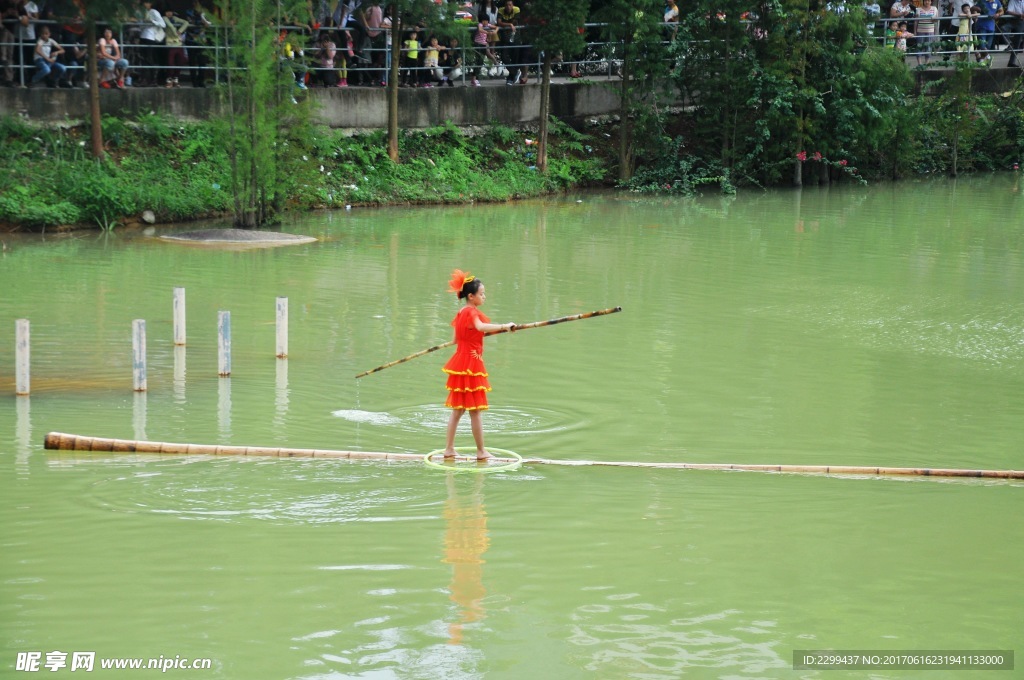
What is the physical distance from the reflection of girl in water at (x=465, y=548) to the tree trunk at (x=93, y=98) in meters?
18.7

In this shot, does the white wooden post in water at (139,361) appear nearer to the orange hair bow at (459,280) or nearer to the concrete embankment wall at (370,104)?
the orange hair bow at (459,280)

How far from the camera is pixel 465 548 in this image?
29.4 feet

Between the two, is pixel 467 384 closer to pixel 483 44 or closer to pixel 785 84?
pixel 483 44

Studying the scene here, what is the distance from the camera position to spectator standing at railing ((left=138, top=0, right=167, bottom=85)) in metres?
28.8

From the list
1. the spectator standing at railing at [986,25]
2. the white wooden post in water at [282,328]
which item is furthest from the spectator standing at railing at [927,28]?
the white wooden post in water at [282,328]

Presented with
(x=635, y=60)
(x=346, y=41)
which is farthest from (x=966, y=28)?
(x=346, y=41)

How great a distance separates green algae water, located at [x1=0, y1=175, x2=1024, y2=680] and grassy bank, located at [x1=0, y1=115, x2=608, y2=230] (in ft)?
15.3

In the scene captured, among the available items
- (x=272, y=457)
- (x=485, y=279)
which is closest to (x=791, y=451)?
(x=272, y=457)

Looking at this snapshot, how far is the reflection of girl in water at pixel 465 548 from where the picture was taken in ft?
26.1

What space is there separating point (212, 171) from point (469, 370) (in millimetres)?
18984

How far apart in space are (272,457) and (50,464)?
1763 mm

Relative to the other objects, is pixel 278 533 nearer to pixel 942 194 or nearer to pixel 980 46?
pixel 942 194

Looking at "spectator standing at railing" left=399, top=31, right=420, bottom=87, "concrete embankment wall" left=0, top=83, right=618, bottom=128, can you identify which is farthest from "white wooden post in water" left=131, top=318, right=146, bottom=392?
"spectator standing at railing" left=399, top=31, right=420, bottom=87

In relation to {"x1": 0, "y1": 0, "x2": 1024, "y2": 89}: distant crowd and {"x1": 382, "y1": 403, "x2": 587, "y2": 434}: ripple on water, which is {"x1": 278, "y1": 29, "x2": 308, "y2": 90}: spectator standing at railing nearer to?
{"x1": 0, "y1": 0, "x2": 1024, "y2": 89}: distant crowd
